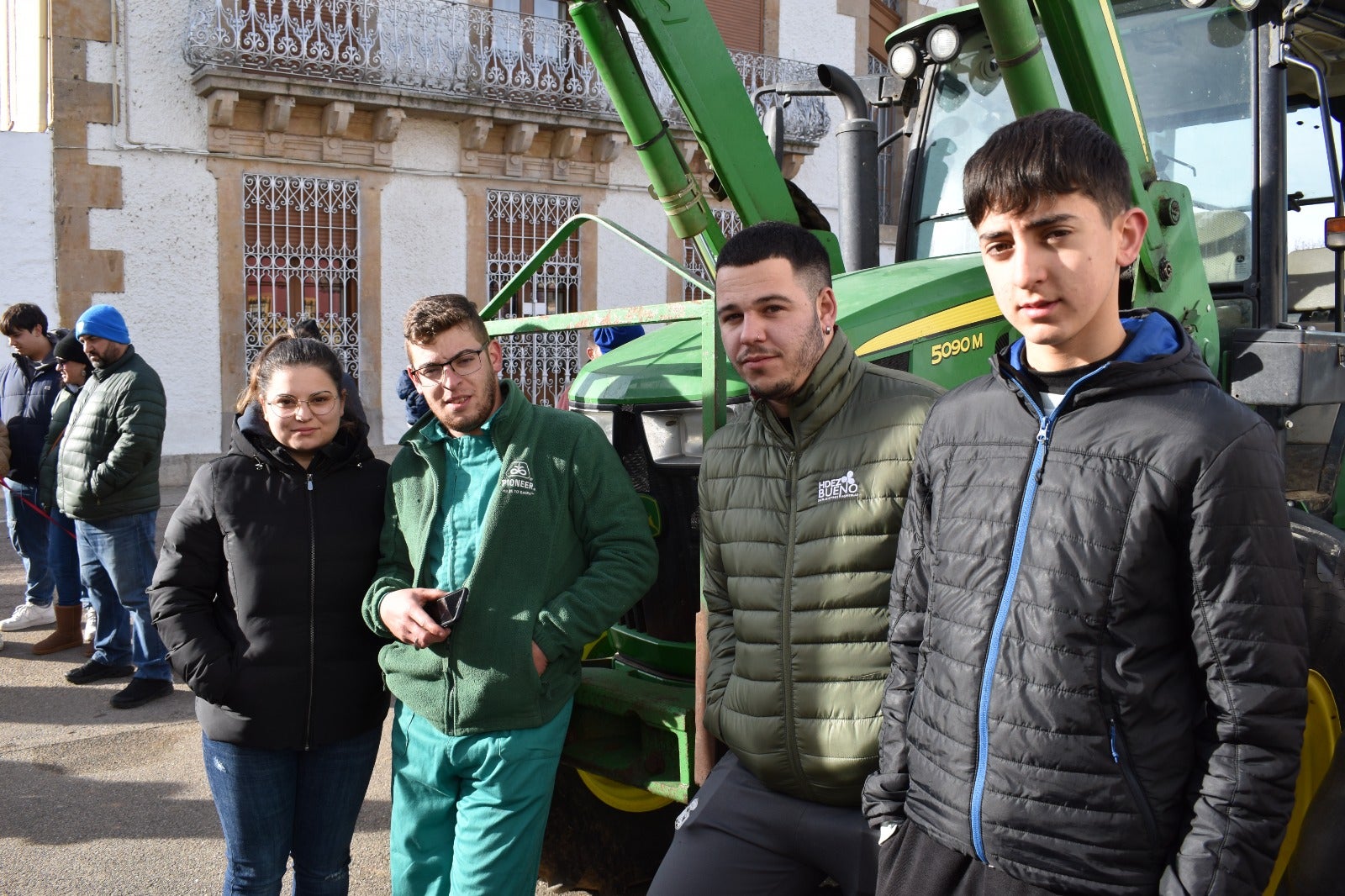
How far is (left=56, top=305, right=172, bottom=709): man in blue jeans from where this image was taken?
5.54m

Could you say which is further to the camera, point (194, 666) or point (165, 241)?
point (165, 241)

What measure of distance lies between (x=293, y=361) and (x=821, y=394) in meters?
1.39

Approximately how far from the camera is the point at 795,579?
87.4 inches

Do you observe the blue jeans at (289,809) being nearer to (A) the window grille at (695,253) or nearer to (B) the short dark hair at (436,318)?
(B) the short dark hair at (436,318)

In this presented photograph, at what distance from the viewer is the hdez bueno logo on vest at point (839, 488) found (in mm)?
2191

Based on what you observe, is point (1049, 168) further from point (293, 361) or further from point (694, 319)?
point (293, 361)

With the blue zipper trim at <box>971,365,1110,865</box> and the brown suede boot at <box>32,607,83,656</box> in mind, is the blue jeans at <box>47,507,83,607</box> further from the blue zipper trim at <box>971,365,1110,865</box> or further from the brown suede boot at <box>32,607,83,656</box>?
the blue zipper trim at <box>971,365,1110,865</box>

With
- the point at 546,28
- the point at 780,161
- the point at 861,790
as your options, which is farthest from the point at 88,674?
the point at 546,28

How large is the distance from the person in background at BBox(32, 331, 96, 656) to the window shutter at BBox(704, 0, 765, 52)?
10.7 meters

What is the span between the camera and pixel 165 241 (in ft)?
40.1

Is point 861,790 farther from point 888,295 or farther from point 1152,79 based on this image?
point 1152,79

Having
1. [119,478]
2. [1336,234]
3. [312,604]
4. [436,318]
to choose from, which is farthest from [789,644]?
[119,478]

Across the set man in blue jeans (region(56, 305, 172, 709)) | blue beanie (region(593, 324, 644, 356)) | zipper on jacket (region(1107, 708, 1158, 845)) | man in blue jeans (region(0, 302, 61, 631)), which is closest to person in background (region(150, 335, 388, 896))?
zipper on jacket (region(1107, 708, 1158, 845))

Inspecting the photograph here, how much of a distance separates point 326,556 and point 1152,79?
3.16m
